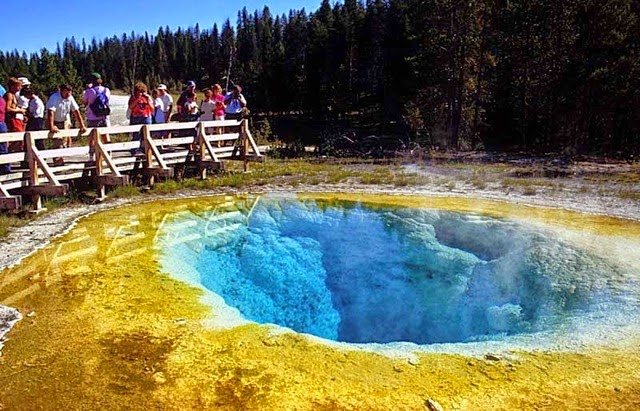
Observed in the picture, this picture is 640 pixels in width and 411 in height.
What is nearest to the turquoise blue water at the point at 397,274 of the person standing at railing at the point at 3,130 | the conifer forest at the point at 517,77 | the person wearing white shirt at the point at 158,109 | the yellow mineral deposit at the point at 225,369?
the yellow mineral deposit at the point at 225,369

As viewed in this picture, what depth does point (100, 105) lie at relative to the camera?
10.8 meters

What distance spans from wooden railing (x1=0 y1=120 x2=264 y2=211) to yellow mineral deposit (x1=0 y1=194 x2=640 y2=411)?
11.5 ft

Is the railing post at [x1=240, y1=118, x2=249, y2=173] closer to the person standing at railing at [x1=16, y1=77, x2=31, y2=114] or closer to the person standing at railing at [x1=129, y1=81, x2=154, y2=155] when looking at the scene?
the person standing at railing at [x1=129, y1=81, x2=154, y2=155]

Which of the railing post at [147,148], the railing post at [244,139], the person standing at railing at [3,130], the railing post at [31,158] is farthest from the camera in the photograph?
the railing post at [244,139]

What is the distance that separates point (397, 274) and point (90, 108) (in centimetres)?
731

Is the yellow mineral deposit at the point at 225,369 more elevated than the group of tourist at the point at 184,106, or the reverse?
the group of tourist at the point at 184,106

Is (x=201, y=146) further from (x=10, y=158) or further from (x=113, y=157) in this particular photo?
(x=10, y=158)

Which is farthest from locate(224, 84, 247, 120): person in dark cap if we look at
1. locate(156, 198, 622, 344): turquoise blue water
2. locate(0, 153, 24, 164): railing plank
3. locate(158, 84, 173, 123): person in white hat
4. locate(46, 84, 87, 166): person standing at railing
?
locate(0, 153, 24, 164): railing plank

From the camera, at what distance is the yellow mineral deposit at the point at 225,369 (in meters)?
3.62

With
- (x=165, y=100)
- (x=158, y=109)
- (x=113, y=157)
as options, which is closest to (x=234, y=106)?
(x=165, y=100)

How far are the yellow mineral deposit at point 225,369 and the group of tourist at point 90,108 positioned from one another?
181 inches

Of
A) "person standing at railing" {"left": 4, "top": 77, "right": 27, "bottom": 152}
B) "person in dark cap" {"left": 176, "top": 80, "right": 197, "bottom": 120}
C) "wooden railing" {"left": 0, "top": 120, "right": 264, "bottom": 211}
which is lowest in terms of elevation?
"wooden railing" {"left": 0, "top": 120, "right": 264, "bottom": 211}

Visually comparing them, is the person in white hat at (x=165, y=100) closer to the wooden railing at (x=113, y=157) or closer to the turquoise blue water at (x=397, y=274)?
the wooden railing at (x=113, y=157)

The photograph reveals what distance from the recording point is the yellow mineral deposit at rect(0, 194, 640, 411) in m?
3.62
